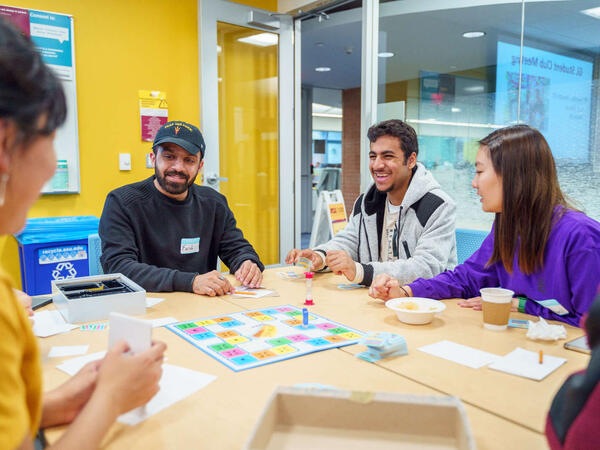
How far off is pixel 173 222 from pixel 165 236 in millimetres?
78

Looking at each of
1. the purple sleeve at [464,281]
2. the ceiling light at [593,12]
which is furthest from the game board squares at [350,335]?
the ceiling light at [593,12]

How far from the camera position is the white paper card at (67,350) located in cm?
124

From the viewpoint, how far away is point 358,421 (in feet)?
2.46

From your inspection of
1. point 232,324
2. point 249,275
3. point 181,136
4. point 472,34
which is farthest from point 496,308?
point 472,34

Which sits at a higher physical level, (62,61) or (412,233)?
(62,61)

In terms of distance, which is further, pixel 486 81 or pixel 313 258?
pixel 486 81

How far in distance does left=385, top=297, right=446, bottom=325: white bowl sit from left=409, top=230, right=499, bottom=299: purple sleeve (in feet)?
0.71

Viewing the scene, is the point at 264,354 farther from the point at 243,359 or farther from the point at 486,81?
the point at 486,81

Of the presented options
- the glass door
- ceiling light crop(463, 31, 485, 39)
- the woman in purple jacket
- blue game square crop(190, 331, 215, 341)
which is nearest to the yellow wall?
the glass door

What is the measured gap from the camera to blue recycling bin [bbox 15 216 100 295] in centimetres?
303

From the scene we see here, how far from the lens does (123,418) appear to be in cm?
90

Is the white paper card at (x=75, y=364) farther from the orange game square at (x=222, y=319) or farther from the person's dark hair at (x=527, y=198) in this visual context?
the person's dark hair at (x=527, y=198)

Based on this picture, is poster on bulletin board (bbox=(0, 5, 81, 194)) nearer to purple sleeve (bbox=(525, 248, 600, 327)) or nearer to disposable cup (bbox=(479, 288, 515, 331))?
disposable cup (bbox=(479, 288, 515, 331))

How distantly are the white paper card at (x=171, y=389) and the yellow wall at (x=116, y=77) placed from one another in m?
2.82
